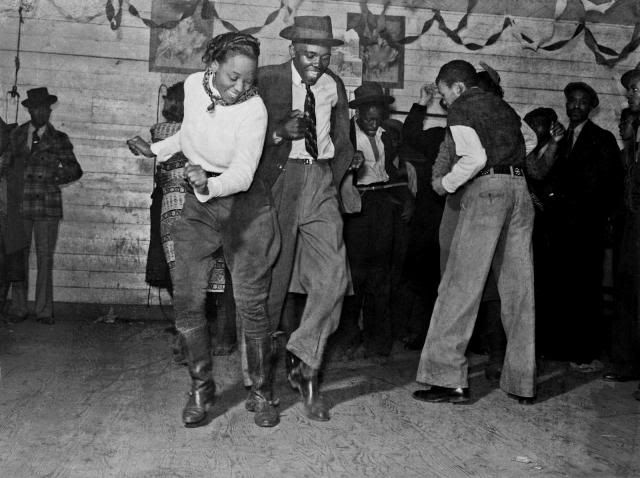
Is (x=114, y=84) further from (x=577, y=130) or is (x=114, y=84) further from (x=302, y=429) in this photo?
(x=302, y=429)

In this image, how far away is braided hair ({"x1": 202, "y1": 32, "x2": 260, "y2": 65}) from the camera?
13.9 ft

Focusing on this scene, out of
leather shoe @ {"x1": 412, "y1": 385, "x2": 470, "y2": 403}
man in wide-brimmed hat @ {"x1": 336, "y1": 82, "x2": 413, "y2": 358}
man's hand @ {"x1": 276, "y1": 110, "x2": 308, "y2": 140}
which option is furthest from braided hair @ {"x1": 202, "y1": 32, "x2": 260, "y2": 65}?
man in wide-brimmed hat @ {"x1": 336, "y1": 82, "x2": 413, "y2": 358}

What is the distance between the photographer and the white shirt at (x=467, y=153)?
498 cm

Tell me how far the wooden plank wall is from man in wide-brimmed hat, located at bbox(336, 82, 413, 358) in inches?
63.8

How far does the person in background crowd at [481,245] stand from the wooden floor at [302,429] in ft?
0.74

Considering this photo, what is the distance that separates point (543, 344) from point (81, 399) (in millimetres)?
3651

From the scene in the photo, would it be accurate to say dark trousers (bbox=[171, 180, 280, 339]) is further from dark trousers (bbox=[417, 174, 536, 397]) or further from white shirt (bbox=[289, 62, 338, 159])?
dark trousers (bbox=[417, 174, 536, 397])

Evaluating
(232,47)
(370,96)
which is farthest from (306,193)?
(370,96)

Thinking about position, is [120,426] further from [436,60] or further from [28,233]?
[436,60]

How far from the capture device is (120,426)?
14.2ft

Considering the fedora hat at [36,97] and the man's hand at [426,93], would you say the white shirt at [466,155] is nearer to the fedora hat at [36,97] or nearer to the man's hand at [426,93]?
the man's hand at [426,93]

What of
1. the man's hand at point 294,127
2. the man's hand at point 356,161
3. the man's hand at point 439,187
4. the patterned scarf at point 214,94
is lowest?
the man's hand at point 439,187

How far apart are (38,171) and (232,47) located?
423 centimetres

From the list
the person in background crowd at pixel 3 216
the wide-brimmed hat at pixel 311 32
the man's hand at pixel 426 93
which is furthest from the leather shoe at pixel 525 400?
the person in background crowd at pixel 3 216
